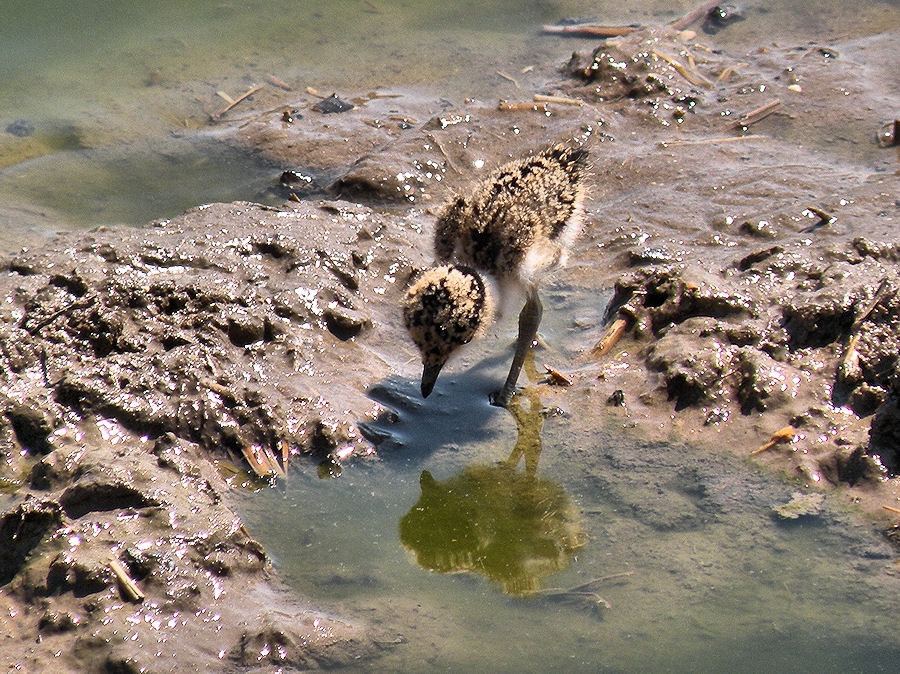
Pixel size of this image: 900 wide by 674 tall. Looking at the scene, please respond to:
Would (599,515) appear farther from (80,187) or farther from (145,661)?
(80,187)

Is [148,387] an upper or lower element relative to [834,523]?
upper

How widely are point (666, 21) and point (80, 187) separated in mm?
5918

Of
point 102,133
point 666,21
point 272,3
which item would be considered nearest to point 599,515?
point 102,133

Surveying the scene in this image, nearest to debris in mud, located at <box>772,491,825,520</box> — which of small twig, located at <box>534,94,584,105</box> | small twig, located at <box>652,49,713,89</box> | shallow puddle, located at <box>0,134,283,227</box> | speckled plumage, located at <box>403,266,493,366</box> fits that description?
speckled plumage, located at <box>403,266,493,366</box>

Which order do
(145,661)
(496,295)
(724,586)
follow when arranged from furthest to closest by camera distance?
1. (496,295)
2. (724,586)
3. (145,661)

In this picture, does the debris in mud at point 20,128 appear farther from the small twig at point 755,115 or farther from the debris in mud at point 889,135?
the debris in mud at point 889,135

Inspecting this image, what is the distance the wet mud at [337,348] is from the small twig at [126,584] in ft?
0.07

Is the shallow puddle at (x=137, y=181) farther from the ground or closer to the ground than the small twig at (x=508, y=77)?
closer to the ground

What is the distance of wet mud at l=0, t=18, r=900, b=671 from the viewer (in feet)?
11.4

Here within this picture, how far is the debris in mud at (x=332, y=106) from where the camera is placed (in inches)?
317

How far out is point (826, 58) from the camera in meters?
8.40

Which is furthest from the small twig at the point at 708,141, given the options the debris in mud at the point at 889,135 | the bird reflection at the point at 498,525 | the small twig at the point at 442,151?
the bird reflection at the point at 498,525

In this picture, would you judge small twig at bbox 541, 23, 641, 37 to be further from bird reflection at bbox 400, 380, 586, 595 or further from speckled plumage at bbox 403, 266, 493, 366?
bird reflection at bbox 400, 380, 586, 595

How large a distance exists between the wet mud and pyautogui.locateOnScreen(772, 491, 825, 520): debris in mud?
0.27 ft
